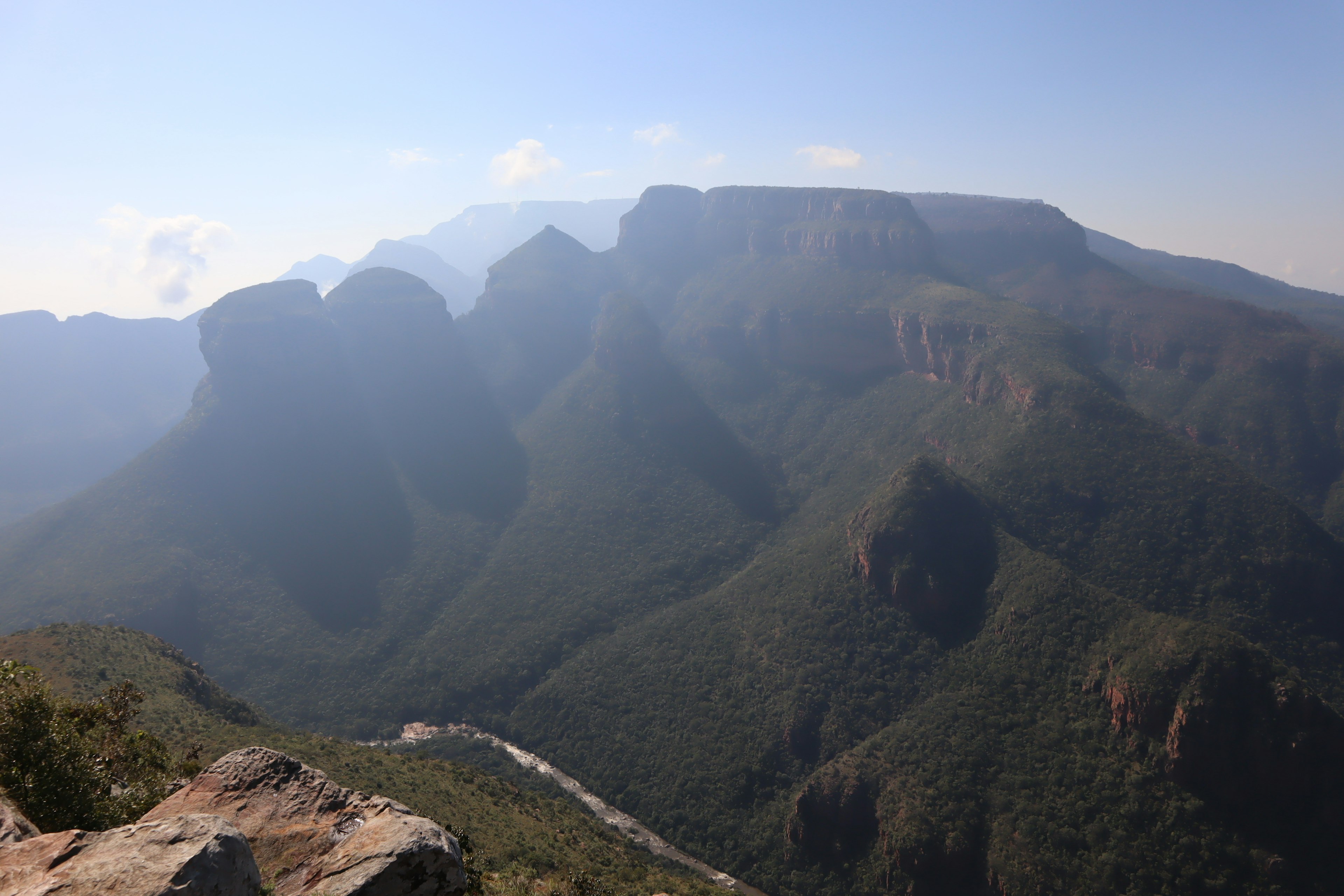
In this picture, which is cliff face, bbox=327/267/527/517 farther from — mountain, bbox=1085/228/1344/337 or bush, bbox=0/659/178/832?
mountain, bbox=1085/228/1344/337

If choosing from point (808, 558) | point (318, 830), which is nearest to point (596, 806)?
point (808, 558)

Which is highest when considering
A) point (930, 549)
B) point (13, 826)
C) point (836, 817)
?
point (13, 826)

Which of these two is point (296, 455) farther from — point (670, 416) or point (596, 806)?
point (596, 806)

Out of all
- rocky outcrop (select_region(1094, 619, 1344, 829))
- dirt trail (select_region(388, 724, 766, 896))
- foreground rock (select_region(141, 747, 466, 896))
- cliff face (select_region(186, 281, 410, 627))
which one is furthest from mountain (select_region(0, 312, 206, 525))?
rocky outcrop (select_region(1094, 619, 1344, 829))

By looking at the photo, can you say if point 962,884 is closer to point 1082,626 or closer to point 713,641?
point 1082,626

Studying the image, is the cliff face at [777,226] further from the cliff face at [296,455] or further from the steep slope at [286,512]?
the cliff face at [296,455]
